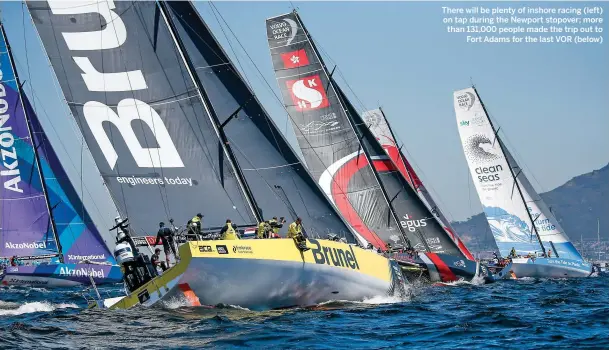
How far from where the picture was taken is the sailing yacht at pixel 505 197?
4766 cm

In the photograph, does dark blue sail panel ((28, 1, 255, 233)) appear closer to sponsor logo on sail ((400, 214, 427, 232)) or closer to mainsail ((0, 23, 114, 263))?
sponsor logo on sail ((400, 214, 427, 232))

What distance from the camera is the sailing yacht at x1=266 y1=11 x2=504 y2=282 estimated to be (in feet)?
114

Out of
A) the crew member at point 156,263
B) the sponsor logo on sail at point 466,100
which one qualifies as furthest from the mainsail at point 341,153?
the crew member at point 156,263

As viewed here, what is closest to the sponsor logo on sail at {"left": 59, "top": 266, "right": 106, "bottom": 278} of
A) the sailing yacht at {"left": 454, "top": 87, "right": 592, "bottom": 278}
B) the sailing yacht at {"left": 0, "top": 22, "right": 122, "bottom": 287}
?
the sailing yacht at {"left": 0, "top": 22, "right": 122, "bottom": 287}

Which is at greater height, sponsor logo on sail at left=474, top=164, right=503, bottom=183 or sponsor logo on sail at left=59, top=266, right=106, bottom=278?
sponsor logo on sail at left=474, top=164, right=503, bottom=183

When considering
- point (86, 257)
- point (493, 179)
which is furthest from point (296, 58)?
point (493, 179)

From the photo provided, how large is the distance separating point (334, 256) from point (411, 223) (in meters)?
17.2

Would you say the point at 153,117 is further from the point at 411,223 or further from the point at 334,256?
the point at 411,223

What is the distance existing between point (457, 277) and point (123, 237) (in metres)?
16.6

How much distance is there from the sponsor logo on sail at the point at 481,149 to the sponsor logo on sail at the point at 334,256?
3088 cm

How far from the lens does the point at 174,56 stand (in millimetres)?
20359

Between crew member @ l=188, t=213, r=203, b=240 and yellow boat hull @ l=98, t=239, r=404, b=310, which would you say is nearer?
yellow boat hull @ l=98, t=239, r=404, b=310

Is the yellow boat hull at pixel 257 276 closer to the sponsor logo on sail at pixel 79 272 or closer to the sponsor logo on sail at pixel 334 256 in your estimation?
the sponsor logo on sail at pixel 334 256

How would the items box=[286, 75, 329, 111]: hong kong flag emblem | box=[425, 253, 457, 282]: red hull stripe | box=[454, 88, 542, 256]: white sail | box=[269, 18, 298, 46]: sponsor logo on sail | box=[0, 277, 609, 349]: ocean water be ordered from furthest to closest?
1. box=[454, 88, 542, 256]: white sail
2. box=[269, 18, 298, 46]: sponsor logo on sail
3. box=[286, 75, 329, 111]: hong kong flag emblem
4. box=[425, 253, 457, 282]: red hull stripe
5. box=[0, 277, 609, 349]: ocean water
